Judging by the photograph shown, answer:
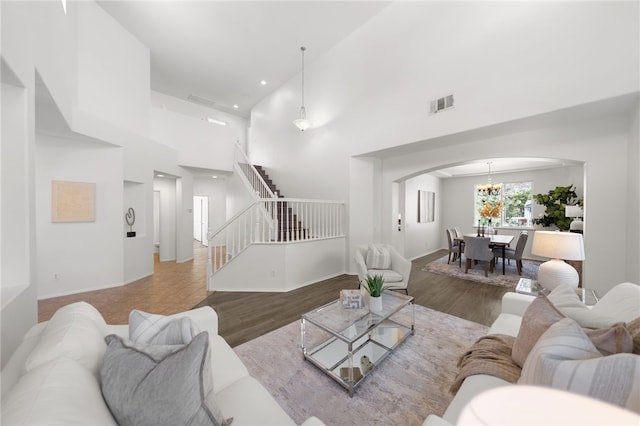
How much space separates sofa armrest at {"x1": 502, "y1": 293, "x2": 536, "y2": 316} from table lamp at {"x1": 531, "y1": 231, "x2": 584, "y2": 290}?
0.58m

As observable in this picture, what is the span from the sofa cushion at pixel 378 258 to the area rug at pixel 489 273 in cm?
203

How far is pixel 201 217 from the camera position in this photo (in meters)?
8.82

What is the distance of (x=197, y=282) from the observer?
4.49 metres

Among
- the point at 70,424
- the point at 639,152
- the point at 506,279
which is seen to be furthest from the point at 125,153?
the point at 506,279

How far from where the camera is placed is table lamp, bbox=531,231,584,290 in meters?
2.33

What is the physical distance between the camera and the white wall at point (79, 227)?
12.2ft

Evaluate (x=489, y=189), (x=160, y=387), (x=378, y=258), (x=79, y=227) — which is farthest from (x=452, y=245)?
(x=79, y=227)

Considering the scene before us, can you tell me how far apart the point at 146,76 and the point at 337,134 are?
4.46 meters

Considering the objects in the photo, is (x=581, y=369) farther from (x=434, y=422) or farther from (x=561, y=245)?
(x=561, y=245)

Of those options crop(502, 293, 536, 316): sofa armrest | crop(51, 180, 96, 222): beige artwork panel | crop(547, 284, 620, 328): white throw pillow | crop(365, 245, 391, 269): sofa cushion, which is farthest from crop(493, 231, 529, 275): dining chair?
crop(51, 180, 96, 222): beige artwork panel

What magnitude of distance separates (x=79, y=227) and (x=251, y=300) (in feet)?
10.8

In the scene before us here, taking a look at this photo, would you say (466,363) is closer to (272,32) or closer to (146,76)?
(272,32)

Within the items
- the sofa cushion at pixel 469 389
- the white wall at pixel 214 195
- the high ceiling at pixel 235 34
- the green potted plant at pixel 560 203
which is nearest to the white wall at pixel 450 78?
the high ceiling at pixel 235 34

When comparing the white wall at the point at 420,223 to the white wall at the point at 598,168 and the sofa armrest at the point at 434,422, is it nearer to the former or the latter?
the white wall at the point at 598,168
